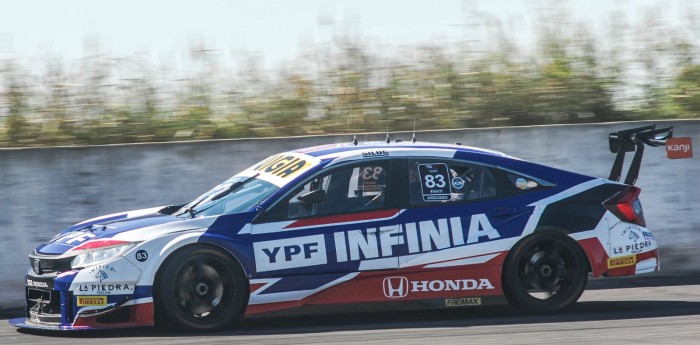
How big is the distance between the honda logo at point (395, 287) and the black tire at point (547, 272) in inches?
33.9

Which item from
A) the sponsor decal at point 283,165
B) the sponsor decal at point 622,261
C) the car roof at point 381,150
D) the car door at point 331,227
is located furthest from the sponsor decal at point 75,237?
the sponsor decal at point 622,261

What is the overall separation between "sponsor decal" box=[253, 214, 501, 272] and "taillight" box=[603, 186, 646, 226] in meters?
1.07

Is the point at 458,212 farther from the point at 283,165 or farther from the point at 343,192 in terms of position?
the point at 283,165

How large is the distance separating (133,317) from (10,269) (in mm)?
2760

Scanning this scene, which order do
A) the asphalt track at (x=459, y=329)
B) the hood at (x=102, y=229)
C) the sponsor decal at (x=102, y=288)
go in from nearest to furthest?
the asphalt track at (x=459, y=329)
the sponsor decal at (x=102, y=288)
the hood at (x=102, y=229)

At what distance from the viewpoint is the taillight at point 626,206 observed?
8.50m

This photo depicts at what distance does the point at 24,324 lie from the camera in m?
7.95

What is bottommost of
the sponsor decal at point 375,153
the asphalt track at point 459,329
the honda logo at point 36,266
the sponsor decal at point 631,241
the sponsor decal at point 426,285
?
the asphalt track at point 459,329

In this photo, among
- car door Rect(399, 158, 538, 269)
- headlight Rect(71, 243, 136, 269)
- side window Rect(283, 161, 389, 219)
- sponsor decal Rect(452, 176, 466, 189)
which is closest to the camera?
headlight Rect(71, 243, 136, 269)

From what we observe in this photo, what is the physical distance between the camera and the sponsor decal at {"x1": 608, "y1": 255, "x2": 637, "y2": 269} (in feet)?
27.6

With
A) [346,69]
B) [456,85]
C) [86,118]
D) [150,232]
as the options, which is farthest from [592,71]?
[150,232]

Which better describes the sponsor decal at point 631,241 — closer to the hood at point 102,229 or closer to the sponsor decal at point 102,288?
the hood at point 102,229

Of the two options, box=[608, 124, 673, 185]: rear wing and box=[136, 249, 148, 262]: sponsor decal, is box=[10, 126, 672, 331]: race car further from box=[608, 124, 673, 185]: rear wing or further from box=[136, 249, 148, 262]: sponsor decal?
box=[608, 124, 673, 185]: rear wing

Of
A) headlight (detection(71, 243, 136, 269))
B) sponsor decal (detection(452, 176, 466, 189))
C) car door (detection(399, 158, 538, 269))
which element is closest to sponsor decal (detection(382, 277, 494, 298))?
car door (detection(399, 158, 538, 269))
